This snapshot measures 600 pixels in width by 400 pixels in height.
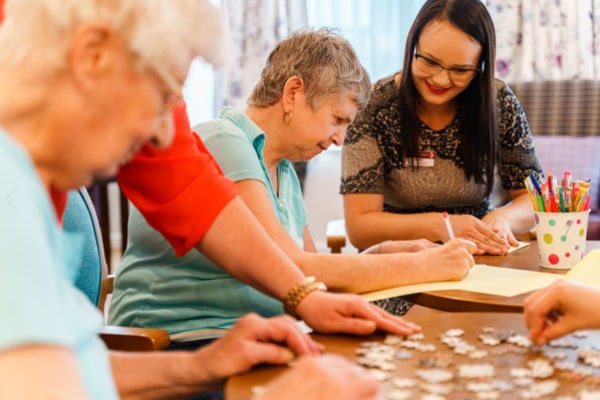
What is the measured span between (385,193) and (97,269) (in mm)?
1095

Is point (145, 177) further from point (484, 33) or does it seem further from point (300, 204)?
point (484, 33)

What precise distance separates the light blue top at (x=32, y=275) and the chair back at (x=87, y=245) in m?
1.28

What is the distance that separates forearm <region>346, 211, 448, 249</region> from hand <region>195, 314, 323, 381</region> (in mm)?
1237

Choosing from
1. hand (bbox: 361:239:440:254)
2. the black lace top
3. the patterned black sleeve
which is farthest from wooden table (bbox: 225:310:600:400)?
the patterned black sleeve

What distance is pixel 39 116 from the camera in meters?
0.89

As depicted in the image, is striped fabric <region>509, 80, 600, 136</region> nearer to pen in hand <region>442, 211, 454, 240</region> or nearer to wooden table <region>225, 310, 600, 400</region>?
pen in hand <region>442, 211, 454, 240</region>

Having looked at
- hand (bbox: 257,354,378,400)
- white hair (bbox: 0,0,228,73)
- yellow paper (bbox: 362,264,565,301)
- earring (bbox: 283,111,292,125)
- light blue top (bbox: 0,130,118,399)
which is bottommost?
yellow paper (bbox: 362,264,565,301)

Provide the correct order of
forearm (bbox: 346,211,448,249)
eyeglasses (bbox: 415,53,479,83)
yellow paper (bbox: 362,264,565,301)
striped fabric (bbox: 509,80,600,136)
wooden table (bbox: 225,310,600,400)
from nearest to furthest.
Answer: wooden table (bbox: 225,310,600,400), yellow paper (bbox: 362,264,565,301), forearm (bbox: 346,211,448,249), eyeglasses (bbox: 415,53,479,83), striped fabric (bbox: 509,80,600,136)

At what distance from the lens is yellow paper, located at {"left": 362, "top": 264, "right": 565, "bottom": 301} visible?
183 centimetres

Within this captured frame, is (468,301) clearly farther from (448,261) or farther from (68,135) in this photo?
(68,135)

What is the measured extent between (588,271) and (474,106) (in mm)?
1050

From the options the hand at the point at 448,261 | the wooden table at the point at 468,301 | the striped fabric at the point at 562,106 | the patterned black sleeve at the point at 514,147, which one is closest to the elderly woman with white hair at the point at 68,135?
the wooden table at the point at 468,301

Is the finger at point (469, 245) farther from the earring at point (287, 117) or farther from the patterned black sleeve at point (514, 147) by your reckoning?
the patterned black sleeve at point (514, 147)

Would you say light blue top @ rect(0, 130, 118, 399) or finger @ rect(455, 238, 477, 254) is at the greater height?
light blue top @ rect(0, 130, 118, 399)
